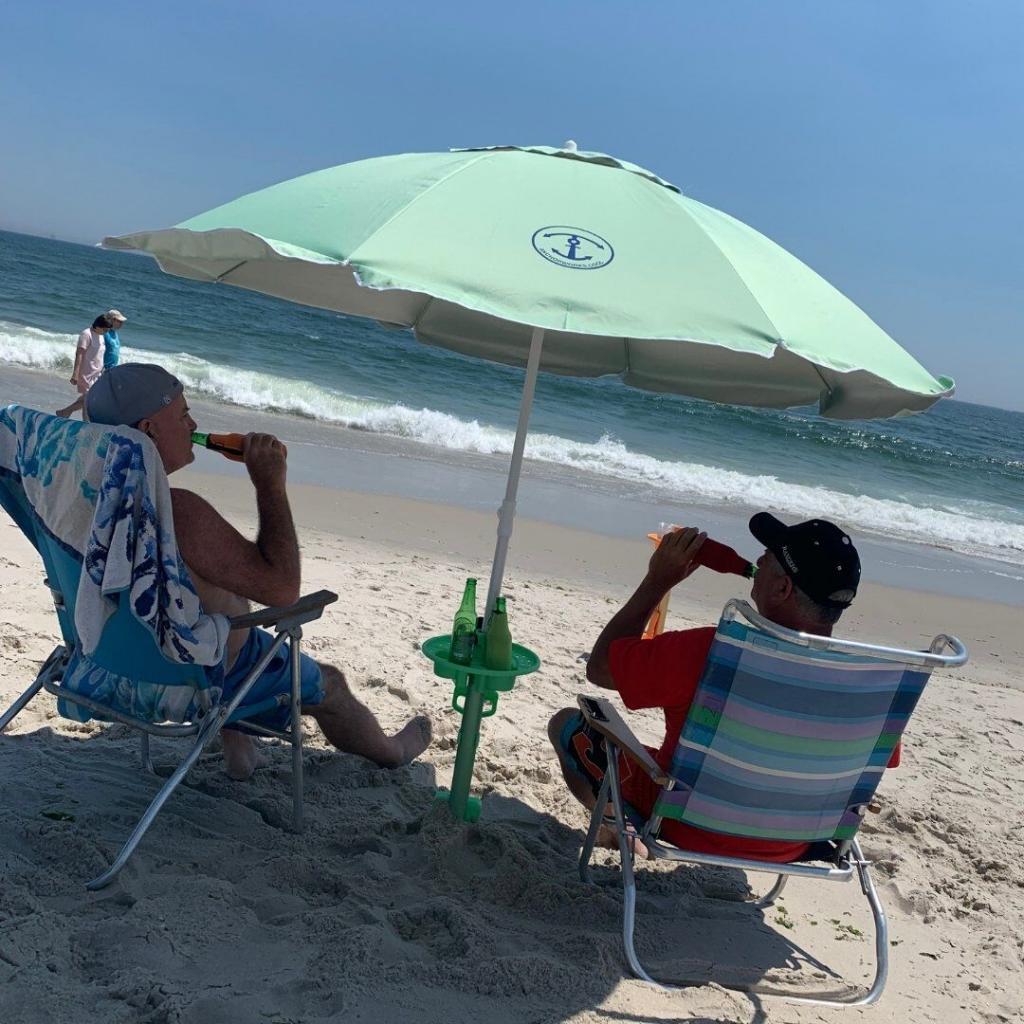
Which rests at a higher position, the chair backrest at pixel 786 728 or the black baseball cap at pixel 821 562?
the black baseball cap at pixel 821 562

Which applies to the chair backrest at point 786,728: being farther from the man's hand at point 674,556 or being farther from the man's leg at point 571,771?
the man's leg at point 571,771

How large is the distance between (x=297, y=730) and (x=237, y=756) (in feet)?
1.48

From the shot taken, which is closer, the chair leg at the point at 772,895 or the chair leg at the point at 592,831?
the chair leg at the point at 592,831

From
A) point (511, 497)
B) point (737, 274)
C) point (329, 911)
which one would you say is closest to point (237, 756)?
point (329, 911)

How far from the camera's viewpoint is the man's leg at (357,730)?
10.2 ft

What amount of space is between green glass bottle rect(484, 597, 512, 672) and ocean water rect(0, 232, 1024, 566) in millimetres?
8546

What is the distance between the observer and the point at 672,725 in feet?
8.52

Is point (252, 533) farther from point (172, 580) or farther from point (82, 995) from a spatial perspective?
point (82, 995)

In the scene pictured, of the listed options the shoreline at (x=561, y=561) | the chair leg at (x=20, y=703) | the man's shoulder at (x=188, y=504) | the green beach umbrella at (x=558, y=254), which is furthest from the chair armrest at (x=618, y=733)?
the shoreline at (x=561, y=561)

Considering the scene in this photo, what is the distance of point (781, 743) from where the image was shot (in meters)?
2.42

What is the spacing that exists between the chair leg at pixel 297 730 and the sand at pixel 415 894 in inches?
3.6

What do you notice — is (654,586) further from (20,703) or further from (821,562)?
(20,703)

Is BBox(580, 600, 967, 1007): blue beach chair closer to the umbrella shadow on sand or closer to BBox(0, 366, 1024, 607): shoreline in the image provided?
the umbrella shadow on sand

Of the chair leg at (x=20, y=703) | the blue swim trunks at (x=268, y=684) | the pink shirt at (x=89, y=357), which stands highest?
the pink shirt at (x=89, y=357)
